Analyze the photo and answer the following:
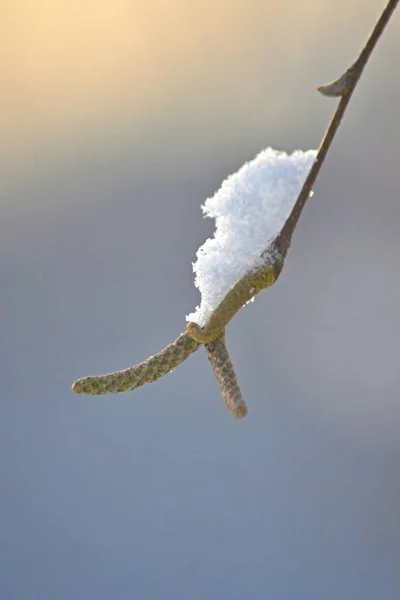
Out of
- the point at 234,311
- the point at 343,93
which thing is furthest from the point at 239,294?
the point at 343,93

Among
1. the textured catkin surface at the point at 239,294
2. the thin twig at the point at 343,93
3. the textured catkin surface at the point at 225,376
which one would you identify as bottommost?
the textured catkin surface at the point at 225,376

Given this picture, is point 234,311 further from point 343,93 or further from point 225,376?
point 343,93

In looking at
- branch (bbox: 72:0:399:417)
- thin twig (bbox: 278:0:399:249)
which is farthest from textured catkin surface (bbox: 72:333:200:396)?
thin twig (bbox: 278:0:399:249)

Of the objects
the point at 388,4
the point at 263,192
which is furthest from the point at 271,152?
the point at 388,4

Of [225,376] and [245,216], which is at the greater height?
[245,216]

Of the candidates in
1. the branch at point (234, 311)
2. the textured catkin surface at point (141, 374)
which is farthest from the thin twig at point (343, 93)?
the textured catkin surface at point (141, 374)

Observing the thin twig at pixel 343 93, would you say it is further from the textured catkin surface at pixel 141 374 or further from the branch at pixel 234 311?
the textured catkin surface at pixel 141 374

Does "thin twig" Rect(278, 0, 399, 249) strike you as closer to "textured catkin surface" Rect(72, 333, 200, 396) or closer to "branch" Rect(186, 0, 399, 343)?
"branch" Rect(186, 0, 399, 343)
